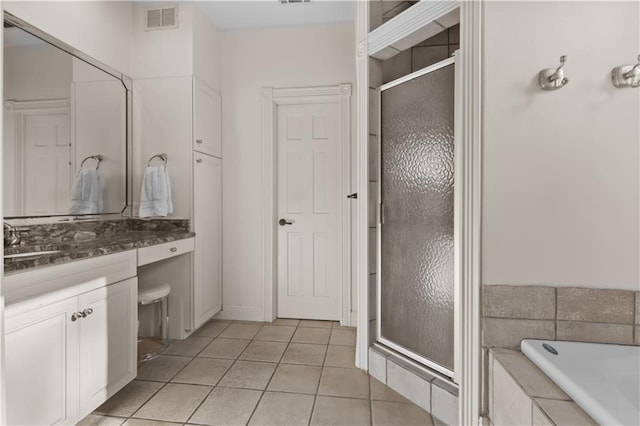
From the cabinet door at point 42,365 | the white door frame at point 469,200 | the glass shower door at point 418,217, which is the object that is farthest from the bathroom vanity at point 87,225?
the white door frame at point 469,200

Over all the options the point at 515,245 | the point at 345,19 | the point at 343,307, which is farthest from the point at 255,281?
the point at 345,19

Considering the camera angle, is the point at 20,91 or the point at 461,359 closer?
the point at 461,359

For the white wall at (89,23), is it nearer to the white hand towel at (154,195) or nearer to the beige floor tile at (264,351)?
the white hand towel at (154,195)

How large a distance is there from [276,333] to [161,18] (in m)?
2.58

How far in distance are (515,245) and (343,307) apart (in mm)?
1755

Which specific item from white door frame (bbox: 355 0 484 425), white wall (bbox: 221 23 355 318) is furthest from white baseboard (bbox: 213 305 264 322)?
white door frame (bbox: 355 0 484 425)

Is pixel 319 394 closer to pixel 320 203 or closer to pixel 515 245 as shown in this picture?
pixel 515 245

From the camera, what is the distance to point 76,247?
63.6 inches

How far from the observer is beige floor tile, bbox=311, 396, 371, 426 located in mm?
1582

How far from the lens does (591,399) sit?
92 centimetres

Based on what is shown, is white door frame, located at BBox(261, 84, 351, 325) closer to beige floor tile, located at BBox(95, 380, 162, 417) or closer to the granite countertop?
the granite countertop

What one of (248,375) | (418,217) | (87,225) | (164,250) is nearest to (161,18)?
(87,225)

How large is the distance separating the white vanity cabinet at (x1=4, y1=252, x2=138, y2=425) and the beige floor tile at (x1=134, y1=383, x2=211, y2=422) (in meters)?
0.19

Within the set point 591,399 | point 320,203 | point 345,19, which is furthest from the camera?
point 320,203
